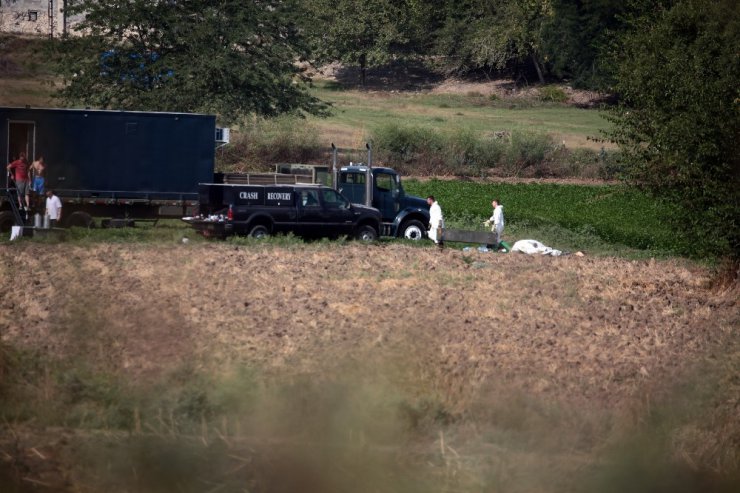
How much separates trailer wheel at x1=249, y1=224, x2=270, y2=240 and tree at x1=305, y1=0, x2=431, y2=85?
52.0 meters

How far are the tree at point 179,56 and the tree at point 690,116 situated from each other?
89.6 feet

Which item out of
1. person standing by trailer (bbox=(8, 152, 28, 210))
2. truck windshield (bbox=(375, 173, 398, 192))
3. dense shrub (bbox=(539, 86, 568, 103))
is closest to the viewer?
person standing by trailer (bbox=(8, 152, 28, 210))

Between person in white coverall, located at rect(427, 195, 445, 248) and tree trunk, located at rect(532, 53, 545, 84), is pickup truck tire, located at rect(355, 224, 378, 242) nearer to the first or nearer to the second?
person in white coverall, located at rect(427, 195, 445, 248)

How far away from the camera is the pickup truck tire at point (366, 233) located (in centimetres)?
3050

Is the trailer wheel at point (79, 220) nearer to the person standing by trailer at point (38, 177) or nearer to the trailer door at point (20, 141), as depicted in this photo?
the person standing by trailer at point (38, 177)

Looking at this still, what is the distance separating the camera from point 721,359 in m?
18.7

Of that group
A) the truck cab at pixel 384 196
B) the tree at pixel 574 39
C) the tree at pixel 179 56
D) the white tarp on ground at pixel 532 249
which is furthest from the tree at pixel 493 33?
the white tarp on ground at pixel 532 249

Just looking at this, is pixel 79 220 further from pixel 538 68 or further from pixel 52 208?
pixel 538 68

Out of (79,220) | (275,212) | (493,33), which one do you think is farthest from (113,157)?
(493,33)

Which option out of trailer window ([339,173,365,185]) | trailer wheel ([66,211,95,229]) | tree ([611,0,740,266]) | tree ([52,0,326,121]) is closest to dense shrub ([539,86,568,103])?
tree ([52,0,326,121])

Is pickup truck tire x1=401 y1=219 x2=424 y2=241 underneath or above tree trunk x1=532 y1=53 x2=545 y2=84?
underneath

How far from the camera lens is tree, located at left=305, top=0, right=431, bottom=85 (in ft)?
271

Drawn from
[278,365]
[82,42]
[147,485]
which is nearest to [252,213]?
[278,365]

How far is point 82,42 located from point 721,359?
3534cm
